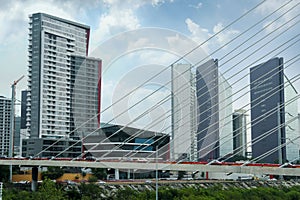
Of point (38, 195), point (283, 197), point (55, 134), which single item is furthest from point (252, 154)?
point (38, 195)

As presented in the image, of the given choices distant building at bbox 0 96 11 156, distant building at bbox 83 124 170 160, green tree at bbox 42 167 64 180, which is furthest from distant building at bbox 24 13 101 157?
green tree at bbox 42 167 64 180

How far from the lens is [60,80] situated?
2784cm

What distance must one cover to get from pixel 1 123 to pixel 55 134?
716 cm

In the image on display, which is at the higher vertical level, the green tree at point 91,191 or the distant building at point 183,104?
the distant building at point 183,104

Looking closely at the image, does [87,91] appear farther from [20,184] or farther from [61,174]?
[20,184]

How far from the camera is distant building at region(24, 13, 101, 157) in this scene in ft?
87.6

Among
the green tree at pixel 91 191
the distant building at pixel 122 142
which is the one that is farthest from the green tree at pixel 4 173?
the green tree at pixel 91 191

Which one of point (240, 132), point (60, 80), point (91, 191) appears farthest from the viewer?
point (60, 80)

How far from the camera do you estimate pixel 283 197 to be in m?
13.0

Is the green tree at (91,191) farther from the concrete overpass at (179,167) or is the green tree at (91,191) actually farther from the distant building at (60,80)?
the distant building at (60,80)

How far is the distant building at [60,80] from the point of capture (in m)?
26.7

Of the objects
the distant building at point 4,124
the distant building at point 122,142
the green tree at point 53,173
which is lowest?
the green tree at point 53,173

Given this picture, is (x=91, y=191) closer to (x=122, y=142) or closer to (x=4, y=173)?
(x=4, y=173)

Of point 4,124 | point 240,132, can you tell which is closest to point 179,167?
point 240,132
